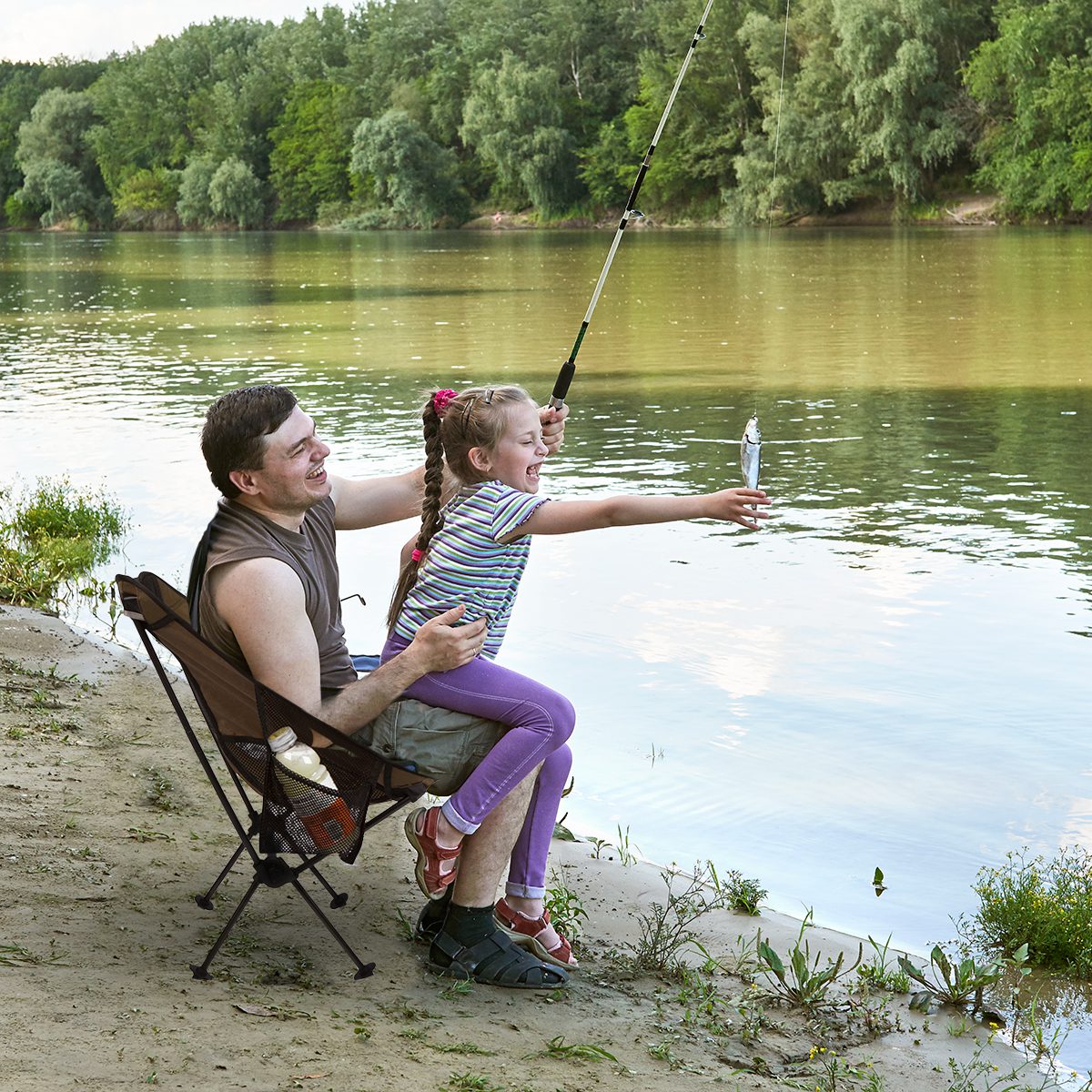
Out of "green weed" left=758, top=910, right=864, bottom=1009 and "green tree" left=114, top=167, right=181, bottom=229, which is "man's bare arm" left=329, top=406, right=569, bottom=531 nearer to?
"green weed" left=758, top=910, right=864, bottom=1009

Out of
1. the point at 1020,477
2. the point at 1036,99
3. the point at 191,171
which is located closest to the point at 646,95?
the point at 1036,99

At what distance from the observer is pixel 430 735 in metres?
3.65

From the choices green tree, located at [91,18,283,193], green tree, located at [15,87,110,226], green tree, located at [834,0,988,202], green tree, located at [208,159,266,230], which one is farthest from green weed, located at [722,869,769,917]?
green tree, located at [15,87,110,226]

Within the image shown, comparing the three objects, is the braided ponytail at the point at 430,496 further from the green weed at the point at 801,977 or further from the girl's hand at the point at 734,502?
the green weed at the point at 801,977

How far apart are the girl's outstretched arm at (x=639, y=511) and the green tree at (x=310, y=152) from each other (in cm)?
8980

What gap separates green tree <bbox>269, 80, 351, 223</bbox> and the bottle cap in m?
90.0

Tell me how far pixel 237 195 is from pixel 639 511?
3487 inches

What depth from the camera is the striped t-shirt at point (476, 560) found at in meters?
3.62

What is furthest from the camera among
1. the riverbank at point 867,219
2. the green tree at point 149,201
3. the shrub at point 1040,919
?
the green tree at point 149,201

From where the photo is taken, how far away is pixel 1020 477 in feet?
35.9

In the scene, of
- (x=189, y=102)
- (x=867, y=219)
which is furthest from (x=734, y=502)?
A: (x=189, y=102)

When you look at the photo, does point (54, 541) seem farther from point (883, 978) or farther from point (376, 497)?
point (883, 978)

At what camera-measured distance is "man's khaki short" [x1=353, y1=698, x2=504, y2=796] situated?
143 inches

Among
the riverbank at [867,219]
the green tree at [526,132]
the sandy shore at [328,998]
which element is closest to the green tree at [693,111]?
→ the riverbank at [867,219]
